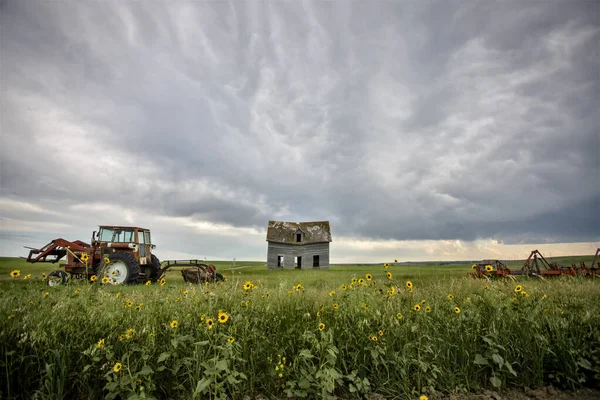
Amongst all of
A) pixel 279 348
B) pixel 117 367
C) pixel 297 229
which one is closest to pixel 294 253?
pixel 297 229

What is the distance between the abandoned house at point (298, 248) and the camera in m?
36.6

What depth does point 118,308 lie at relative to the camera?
Result: 17.1 ft

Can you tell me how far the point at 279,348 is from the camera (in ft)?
14.4

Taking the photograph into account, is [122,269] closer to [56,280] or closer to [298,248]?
[56,280]

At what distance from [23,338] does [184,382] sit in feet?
6.66

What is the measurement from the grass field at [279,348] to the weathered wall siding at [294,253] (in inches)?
→ 1234

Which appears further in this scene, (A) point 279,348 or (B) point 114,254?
(B) point 114,254

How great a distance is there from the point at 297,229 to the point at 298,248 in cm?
232

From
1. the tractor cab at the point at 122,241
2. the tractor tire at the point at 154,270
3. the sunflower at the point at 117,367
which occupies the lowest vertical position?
the tractor tire at the point at 154,270

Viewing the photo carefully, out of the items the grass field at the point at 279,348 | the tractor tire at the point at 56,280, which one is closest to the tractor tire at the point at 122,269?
the tractor tire at the point at 56,280

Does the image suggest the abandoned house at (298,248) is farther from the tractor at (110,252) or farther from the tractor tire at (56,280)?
the tractor tire at (56,280)

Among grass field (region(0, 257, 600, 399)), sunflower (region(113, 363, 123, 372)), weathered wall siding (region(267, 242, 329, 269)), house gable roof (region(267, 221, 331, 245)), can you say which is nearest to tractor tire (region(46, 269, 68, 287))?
grass field (region(0, 257, 600, 399))

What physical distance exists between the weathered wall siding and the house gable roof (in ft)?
2.17

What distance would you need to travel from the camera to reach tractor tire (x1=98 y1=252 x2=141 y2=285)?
1472 centimetres
